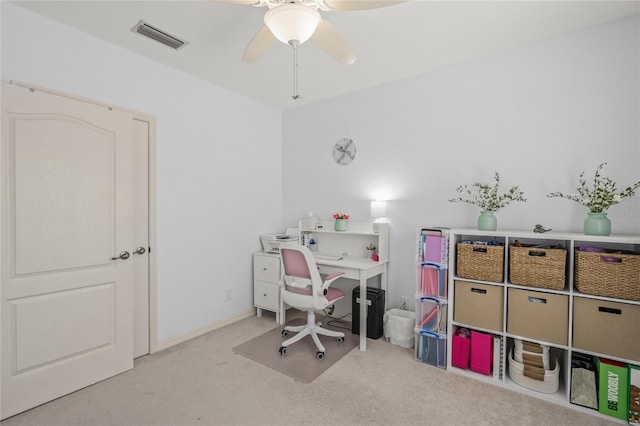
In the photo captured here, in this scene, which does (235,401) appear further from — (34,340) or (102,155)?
(102,155)

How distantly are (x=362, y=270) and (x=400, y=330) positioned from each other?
27.5 inches

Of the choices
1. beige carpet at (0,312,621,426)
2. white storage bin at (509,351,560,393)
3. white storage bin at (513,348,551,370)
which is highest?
white storage bin at (513,348,551,370)

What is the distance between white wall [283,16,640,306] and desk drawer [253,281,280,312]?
1121 millimetres

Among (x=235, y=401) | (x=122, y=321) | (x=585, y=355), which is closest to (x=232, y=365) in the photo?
(x=235, y=401)

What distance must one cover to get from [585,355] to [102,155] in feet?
13.0

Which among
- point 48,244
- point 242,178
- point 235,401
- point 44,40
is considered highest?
point 44,40

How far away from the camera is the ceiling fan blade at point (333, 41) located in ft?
5.91

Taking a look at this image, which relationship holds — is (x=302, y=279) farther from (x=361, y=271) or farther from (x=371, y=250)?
(x=371, y=250)

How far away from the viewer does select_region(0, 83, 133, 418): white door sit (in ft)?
6.70

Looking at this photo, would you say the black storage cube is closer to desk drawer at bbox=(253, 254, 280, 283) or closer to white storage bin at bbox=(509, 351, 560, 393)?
desk drawer at bbox=(253, 254, 280, 283)

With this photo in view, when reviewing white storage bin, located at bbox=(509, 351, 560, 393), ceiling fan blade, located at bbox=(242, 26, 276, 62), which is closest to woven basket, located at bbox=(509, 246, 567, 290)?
white storage bin, located at bbox=(509, 351, 560, 393)

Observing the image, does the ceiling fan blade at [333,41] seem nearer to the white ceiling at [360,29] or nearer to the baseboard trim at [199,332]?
the white ceiling at [360,29]

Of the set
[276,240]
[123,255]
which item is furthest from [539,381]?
[123,255]

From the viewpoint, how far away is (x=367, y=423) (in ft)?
6.44
